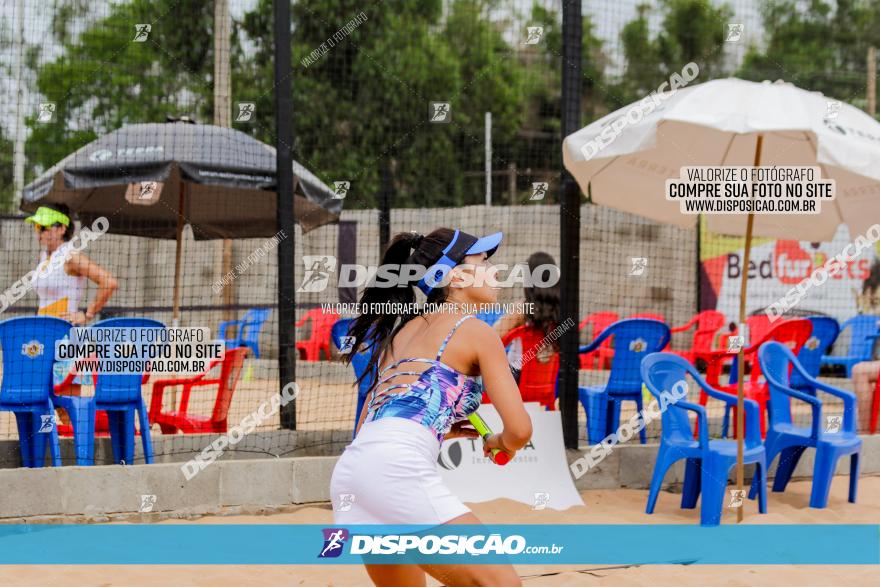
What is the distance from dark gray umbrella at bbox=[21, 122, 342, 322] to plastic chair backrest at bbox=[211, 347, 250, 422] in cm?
112

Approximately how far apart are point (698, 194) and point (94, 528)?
15.0 feet

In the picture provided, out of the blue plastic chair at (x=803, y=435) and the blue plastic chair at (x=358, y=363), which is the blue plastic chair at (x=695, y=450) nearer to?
the blue plastic chair at (x=803, y=435)

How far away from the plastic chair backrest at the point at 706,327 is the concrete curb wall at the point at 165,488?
600 cm

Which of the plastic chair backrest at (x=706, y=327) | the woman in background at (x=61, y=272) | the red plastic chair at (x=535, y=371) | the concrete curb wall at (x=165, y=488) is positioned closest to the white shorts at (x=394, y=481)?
the concrete curb wall at (x=165, y=488)

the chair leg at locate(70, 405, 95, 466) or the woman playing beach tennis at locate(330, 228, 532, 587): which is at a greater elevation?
the woman playing beach tennis at locate(330, 228, 532, 587)

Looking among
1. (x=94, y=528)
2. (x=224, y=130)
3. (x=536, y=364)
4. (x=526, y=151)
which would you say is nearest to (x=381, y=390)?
(x=94, y=528)

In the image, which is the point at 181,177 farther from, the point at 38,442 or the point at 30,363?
the point at 38,442

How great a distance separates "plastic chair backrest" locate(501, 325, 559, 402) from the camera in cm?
715

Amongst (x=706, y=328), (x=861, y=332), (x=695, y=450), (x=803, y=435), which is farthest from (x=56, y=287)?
(x=861, y=332)

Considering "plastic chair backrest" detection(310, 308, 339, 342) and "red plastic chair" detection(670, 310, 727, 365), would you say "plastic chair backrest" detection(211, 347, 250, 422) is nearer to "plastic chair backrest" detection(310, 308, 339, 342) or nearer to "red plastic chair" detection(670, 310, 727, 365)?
"plastic chair backrest" detection(310, 308, 339, 342)

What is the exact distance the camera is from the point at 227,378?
24.3ft

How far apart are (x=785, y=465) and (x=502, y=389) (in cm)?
485

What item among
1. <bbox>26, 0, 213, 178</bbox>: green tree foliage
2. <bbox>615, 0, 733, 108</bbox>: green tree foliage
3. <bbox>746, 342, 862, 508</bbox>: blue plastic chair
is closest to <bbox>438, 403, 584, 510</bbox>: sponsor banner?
<bbox>746, 342, 862, 508</bbox>: blue plastic chair

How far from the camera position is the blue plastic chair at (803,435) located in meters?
6.77
